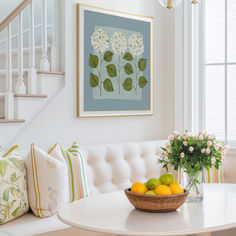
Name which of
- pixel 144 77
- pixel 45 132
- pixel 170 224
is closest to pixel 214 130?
pixel 144 77


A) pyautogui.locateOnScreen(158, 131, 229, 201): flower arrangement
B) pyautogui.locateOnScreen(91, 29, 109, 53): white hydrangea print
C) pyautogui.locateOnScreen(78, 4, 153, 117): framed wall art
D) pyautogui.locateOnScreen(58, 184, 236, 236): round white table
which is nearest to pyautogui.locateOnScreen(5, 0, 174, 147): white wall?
pyautogui.locateOnScreen(78, 4, 153, 117): framed wall art

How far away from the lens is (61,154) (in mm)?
2951

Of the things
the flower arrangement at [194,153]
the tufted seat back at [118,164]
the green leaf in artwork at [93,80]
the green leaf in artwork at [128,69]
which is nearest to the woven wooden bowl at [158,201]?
the flower arrangement at [194,153]

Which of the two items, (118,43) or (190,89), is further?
(190,89)

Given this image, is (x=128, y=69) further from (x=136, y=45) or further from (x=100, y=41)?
(x=100, y=41)

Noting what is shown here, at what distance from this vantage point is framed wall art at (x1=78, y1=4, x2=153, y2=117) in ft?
12.0

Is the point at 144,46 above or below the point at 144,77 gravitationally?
above

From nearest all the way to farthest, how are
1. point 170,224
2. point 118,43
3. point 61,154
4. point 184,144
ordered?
point 170,224, point 184,144, point 61,154, point 118,43

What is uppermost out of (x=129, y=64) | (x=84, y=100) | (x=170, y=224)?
(x=129, y=64)

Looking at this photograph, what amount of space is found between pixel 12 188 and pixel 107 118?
144 cm

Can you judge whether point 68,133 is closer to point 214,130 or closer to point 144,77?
point 144,77

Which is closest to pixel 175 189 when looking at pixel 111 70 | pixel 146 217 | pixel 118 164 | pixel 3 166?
pixel 146 217

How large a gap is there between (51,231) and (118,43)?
1.90m

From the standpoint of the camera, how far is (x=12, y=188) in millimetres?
2555
